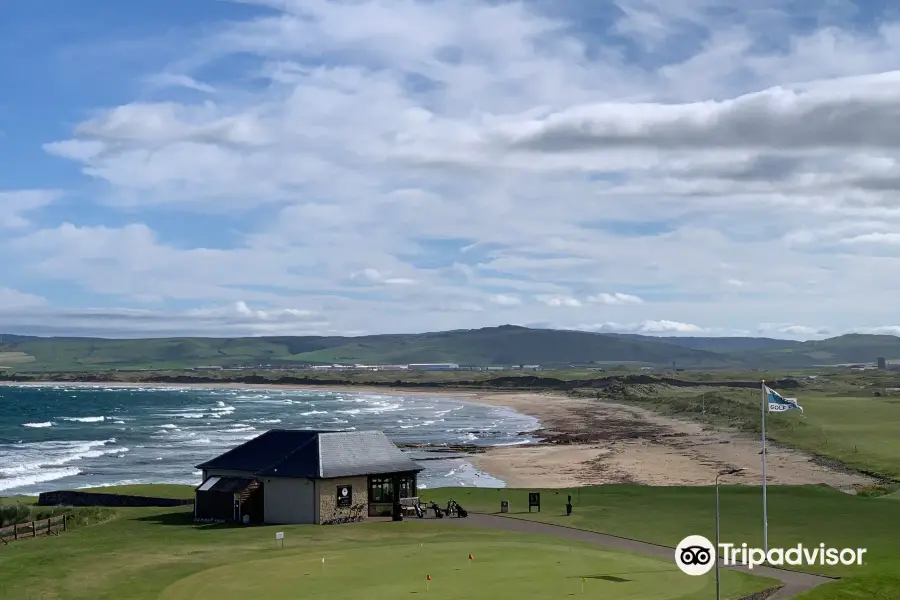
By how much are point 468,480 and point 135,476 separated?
2630 centimetres

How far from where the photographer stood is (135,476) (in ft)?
251

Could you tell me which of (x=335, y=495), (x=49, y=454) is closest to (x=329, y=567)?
(x=335, y=495)

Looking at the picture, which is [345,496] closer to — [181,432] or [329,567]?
[329,567]

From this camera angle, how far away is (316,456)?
46375 mm

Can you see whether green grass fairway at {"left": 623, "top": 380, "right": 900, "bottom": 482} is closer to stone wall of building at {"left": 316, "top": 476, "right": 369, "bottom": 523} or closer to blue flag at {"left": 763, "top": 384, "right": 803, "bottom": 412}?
blue flag at {"left": 763, "top": 384, "right": 803, "bottom": 412}

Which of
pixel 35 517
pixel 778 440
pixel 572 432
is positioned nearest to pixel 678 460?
pixel 778 440

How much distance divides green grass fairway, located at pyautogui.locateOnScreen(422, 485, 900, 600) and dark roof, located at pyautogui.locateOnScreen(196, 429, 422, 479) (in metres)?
5.40

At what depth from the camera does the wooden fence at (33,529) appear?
41531 mm

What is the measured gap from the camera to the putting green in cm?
2958

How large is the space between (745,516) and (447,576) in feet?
59.0

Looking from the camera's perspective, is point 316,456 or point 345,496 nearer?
point 345,496

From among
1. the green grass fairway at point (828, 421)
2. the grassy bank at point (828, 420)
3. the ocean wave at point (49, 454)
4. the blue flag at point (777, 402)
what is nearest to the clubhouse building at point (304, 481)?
the blue flag at point (777, 402)

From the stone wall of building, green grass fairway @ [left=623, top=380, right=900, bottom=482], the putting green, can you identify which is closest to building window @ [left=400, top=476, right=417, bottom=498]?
the stone wall of building

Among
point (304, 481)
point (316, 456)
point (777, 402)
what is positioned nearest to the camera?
point (777, 402)
